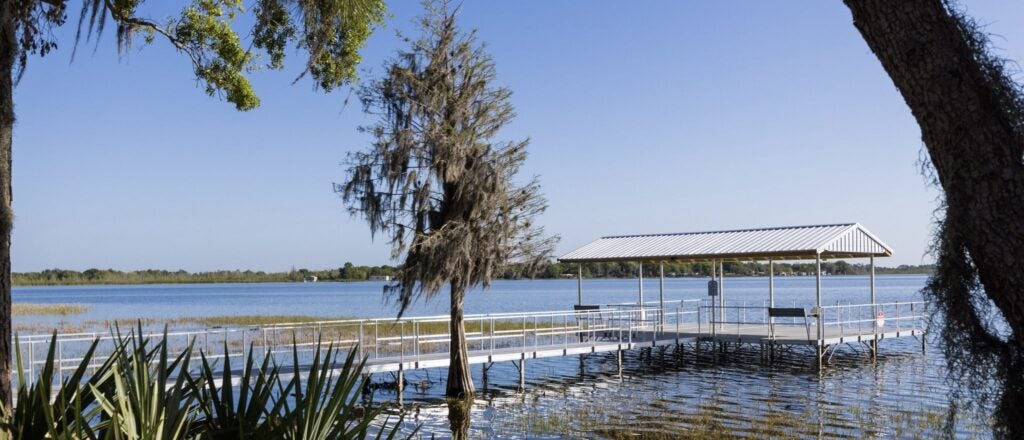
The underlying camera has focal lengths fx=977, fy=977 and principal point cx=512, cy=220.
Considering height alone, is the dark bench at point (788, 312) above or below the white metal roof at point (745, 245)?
below

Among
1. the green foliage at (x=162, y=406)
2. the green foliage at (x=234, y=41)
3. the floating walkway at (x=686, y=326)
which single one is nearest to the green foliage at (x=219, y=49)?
the green foliage at (x=234, y=41)

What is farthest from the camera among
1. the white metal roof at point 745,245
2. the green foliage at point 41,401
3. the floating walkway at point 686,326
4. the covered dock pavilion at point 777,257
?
the white metal roof at point 745,245

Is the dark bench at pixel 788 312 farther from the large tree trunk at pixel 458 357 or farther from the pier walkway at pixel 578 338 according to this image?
the large tree trunk at pixel 458 357

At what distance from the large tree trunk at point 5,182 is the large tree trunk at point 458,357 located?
42.0ft

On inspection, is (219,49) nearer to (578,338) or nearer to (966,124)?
(966,124)

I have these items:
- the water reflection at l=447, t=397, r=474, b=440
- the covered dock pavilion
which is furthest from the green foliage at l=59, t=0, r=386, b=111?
the covered dock pavilion

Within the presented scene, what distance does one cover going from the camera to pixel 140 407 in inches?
135

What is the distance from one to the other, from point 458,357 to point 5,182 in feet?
44.9

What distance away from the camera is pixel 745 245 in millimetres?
25578

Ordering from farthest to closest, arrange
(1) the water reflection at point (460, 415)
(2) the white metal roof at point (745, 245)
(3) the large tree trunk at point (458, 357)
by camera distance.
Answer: (2) the white metal roof at point (745, 245) < (3) the large tree trunk at point (458, 357) < (1) the water reflection at point (460, 415)

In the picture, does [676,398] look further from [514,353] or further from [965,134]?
[965,134]

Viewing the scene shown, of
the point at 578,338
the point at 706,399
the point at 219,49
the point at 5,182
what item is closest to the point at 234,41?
the point at 219,49

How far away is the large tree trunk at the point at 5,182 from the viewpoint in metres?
4.78

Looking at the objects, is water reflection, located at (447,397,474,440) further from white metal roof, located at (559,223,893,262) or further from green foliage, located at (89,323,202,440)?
green foliage, located at (89,323,202,440)
